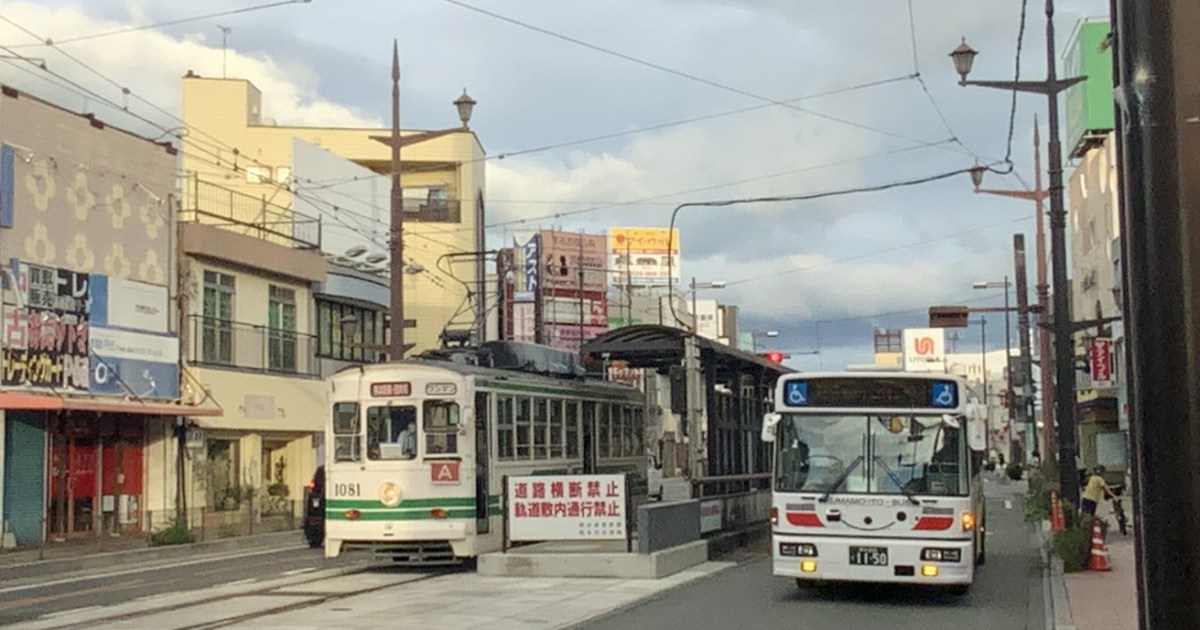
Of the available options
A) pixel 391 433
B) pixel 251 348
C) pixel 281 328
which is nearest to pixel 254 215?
pixel 281 328

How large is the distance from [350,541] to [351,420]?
188 centimetres

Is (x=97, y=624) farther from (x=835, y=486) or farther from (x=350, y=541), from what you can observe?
(x=835, y=486)

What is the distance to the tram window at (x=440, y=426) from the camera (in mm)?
21844

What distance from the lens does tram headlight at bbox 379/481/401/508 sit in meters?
21.7

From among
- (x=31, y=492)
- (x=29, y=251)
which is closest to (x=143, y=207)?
(x=29, y=251)

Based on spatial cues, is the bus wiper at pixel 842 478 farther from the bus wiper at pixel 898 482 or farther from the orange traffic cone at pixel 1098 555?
the orange traffic cone at pixel 1098 555

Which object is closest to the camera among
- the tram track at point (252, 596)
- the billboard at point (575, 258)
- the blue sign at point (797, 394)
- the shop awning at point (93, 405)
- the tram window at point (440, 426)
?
the tram track at point (252, 596)

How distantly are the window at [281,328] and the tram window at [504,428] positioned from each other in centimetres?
1893

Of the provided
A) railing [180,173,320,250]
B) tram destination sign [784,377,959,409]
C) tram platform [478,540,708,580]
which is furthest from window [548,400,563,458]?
railing [180,173,320,250]

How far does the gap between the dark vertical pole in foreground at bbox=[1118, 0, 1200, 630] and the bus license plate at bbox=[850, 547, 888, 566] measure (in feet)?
43.1

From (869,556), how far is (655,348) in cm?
963

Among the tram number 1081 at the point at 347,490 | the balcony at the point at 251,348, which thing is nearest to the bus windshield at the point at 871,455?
the tram number 1081 at the point at 347,490

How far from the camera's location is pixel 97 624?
15.3 m

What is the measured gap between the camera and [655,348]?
25.7 metres
